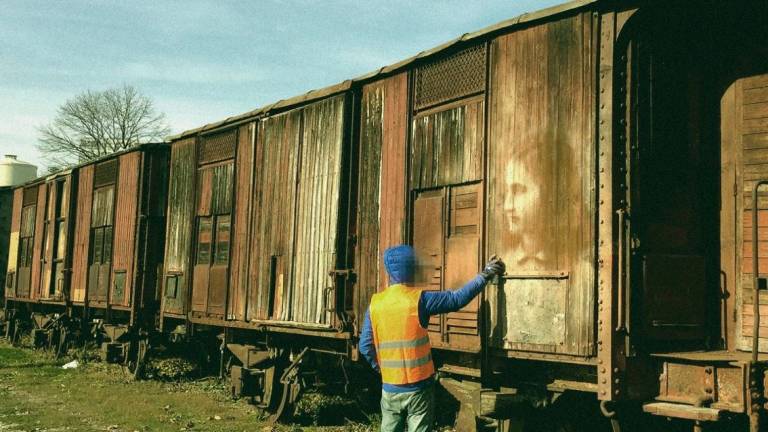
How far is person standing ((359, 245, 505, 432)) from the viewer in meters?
4.88

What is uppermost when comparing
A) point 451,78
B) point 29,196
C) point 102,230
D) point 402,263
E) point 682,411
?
point 29,196

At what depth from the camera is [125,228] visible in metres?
15.6

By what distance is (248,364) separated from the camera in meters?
10.8

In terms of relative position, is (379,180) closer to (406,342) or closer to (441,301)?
(441,301)

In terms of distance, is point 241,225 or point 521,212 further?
point 241,225

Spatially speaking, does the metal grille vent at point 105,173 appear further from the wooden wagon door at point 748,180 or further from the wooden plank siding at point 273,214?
the wooden wagon door at point 748,180

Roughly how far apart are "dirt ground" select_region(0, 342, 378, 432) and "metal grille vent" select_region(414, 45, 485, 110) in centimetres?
432

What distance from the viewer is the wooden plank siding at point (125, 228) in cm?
1505

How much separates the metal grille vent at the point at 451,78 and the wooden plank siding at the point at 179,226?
6.29 m

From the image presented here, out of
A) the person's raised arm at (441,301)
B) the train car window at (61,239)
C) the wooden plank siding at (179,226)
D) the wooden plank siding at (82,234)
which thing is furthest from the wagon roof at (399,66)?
the train car window at (61,239)

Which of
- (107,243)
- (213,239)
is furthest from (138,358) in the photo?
(213,239)

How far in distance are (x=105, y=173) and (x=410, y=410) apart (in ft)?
46.5

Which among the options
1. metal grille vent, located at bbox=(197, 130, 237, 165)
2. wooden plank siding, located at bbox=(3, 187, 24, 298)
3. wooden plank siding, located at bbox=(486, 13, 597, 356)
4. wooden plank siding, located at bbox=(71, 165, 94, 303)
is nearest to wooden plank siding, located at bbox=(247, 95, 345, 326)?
metal grille vent, located at bbox=(197, 130, 237, 165)

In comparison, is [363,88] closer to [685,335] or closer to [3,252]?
[685,335]
